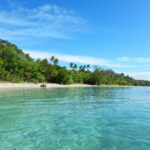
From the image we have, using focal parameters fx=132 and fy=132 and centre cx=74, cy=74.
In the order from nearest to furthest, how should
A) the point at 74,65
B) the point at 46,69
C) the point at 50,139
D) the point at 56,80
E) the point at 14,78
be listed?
the point at 50,139
the point at 14,78
the point at 46,69
the point at 56,80
the point at 74,65

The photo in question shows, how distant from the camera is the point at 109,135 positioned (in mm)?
5719

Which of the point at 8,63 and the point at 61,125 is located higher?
the point at 8,63

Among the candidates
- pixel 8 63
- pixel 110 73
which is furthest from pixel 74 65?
pixel 8 63

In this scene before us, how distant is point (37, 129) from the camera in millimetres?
6309

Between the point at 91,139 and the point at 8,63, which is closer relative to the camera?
the point at 91,139

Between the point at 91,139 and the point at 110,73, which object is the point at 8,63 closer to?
the point at 91,139

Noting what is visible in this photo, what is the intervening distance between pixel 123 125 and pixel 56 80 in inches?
3019

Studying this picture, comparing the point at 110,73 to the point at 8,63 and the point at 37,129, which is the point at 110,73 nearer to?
the point at 8,63

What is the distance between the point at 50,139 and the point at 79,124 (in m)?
2.24

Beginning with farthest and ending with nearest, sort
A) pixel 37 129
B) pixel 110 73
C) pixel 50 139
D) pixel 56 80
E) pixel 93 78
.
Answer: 1. pixel 110 73
2. pixel 93 78
3. pixel 56 80
4. pixel 37 129
5. pixel 50 139

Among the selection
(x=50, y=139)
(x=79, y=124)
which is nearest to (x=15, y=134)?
(x=50, y=139)

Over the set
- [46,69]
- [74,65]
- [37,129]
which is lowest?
[37,129]

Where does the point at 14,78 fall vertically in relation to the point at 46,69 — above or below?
below

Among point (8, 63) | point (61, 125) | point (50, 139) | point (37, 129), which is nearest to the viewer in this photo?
point (50, 139)
